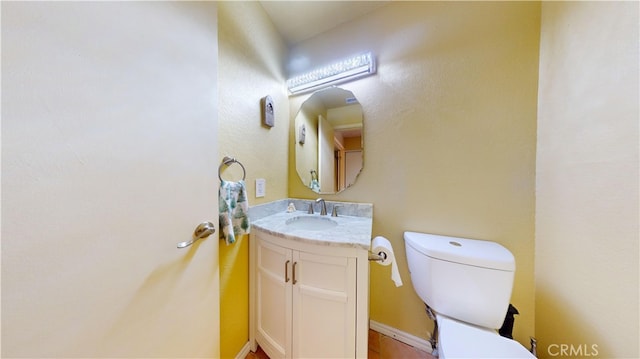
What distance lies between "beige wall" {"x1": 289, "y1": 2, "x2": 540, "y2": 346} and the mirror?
3.3 inches

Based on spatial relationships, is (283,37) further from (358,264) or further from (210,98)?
(358,264)

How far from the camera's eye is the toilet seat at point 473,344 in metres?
0.72

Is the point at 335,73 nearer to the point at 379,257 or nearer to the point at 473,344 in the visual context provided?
the point at 379,257

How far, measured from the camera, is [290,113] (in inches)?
62.0

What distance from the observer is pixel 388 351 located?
3.73ft

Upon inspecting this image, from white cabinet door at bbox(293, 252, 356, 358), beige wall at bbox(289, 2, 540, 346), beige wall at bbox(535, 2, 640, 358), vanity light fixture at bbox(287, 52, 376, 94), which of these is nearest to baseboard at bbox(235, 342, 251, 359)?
white cabinet door at bbox(293, 252, 356, 358)

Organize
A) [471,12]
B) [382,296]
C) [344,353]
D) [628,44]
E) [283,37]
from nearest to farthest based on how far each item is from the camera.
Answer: [628,44] → [344,353] → [471,12] → [382,296] → [283,37]

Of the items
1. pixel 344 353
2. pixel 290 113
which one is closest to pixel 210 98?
pixel 290 113

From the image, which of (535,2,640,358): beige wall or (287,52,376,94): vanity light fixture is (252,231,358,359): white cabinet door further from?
(287,52,376,94): vanity light fixture

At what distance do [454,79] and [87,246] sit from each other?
1.69 meters

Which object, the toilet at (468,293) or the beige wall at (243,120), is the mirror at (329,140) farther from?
A: the toilet at (468,293)

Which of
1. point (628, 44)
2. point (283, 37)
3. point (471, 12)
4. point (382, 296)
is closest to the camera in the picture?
point (628, 44)

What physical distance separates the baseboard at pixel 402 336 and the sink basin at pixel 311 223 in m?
0.75

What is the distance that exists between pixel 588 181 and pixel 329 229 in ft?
3.63
